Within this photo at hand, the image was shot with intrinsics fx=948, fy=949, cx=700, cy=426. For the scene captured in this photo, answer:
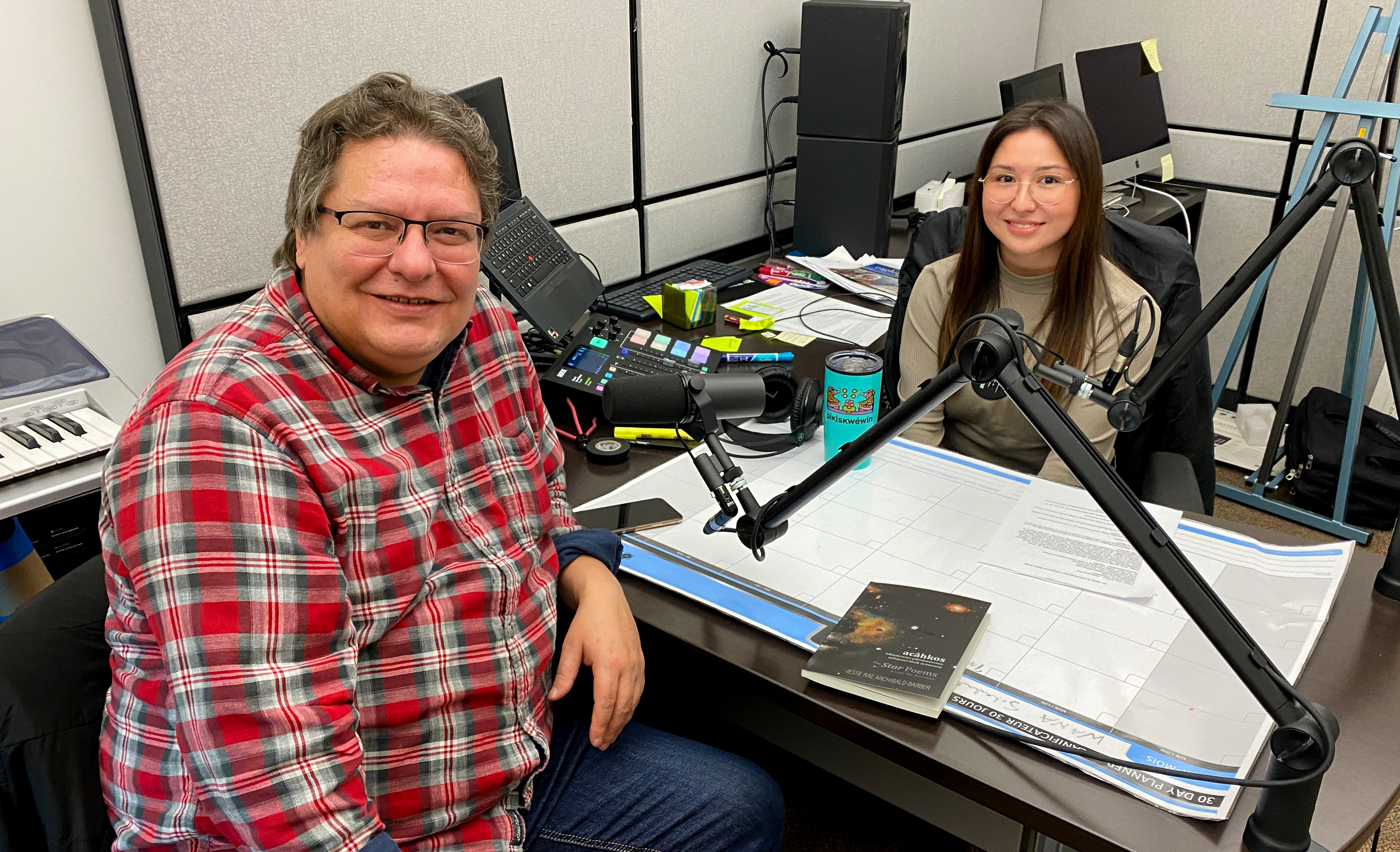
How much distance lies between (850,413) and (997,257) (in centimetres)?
52

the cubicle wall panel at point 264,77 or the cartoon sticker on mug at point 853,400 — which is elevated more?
the cubicle wall panel at point 264,77

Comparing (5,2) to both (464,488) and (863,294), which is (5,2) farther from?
(863,294)

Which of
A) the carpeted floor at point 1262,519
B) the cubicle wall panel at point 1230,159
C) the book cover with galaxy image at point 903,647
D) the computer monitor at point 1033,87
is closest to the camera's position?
the book cover with galaxy image at point 903,647

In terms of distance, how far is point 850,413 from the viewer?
1.19m

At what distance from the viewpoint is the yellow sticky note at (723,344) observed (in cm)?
158

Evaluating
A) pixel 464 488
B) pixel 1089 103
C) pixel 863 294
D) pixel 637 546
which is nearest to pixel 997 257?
pixel 863 294

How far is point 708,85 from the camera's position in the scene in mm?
2021

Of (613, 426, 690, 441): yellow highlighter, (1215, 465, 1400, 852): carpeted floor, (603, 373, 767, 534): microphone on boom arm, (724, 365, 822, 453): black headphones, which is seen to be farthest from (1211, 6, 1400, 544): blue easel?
(603, 373, 767, 534): microphone on boom arm

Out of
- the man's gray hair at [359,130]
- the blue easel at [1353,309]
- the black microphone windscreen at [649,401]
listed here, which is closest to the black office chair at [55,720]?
the man's gray hair at [359,130]

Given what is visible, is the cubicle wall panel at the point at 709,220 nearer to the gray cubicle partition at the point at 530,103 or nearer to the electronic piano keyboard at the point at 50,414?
the gray cubicle partition at the point at 530,103

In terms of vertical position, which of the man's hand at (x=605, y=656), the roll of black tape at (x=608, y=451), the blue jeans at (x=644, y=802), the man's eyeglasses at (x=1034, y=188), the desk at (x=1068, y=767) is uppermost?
the man's eyeglasses at (x=1034, y=188)

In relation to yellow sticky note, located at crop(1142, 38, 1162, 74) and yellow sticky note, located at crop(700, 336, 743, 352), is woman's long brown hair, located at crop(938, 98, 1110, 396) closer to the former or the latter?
yellow sticky note, located at crop(700, 336, 743, 352)

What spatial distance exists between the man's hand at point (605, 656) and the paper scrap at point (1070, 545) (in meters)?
0.40

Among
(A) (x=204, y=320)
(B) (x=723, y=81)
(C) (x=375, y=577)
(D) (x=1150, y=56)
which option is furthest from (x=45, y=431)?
(D) (x=1150, y=56)
